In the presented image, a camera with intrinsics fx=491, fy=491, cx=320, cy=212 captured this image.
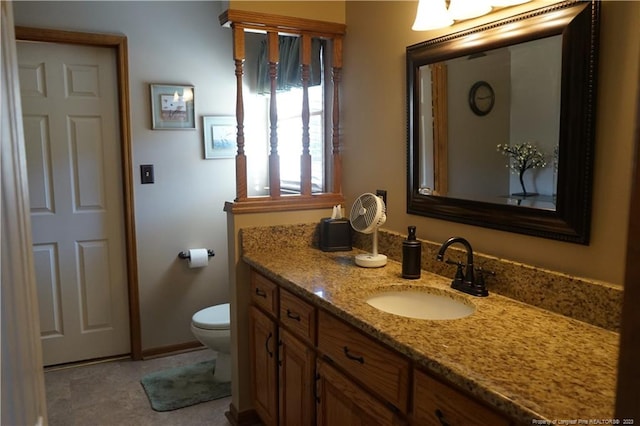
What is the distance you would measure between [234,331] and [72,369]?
4.72 ft

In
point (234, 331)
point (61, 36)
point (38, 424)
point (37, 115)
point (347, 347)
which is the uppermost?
point (61, 36)

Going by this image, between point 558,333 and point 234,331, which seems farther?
point 234,331

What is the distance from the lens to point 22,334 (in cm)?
168

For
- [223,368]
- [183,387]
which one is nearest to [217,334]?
[223,368]

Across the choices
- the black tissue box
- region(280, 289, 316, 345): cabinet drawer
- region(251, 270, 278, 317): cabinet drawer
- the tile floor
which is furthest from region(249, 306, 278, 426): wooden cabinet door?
the black tissue box

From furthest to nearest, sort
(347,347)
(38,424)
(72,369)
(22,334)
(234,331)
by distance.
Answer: (72,369)
(234,331)
(38,424)
(22,334)
(347,347)

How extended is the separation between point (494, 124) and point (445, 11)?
45 cm

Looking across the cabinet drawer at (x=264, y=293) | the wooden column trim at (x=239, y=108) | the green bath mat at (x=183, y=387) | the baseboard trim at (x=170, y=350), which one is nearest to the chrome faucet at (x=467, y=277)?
the cabinet drawer at (x=264, y=293)

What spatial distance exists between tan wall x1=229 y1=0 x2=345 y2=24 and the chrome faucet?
1.37 metres

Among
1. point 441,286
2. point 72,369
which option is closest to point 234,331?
point 441,286

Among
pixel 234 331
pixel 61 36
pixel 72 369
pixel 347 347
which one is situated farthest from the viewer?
pixel 72 369

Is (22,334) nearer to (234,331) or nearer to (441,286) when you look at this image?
(234,331)

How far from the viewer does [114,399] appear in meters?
2.77

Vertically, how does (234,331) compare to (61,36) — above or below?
below
